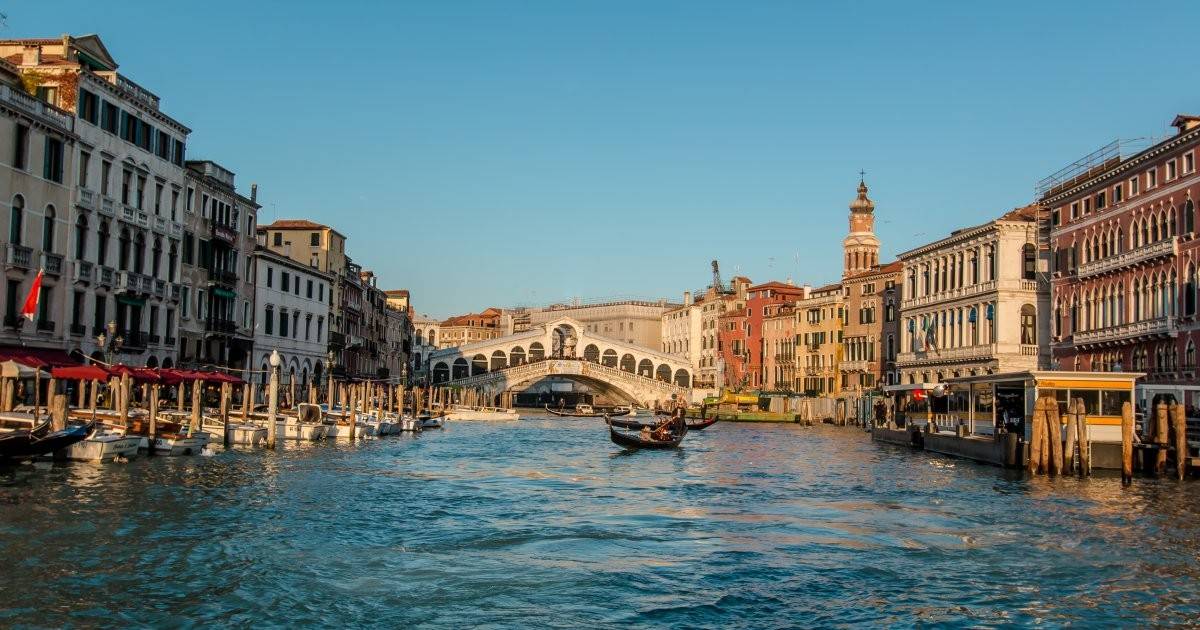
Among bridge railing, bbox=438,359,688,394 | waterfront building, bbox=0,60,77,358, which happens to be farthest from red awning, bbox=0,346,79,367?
bridge railing, bbox=438,359,688,394

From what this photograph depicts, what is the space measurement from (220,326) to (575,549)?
28635mm

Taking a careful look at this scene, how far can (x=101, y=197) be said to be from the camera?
30688 millimetres

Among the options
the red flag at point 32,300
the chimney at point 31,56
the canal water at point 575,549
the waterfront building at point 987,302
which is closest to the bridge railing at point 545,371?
the waterfront building at point 987,302

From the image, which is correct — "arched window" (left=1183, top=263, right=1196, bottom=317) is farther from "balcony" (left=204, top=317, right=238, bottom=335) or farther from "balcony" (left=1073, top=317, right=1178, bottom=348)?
"balcony" (left=204, top=317, right=238, bottom=335)

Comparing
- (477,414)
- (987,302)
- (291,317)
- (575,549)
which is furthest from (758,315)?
(575,549)

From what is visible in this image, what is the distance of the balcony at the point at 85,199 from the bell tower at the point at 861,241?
50.7m

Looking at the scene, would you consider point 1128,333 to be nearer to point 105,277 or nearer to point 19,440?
point 105,277

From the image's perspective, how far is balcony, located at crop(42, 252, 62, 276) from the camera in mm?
27925

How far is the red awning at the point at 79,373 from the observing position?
2486 centimetres

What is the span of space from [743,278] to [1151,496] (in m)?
67.9

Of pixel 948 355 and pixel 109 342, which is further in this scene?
pixel 948 355

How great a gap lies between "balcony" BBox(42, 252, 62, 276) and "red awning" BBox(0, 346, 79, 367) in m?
1.89

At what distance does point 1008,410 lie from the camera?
103ft

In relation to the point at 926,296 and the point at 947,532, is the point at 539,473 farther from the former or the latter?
the point at 926,296
